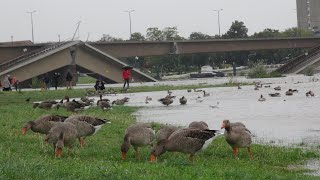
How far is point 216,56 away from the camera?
17525cm

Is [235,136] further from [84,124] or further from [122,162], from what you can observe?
[84,124]

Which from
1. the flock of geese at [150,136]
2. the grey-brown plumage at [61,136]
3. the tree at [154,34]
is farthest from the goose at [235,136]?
→ the tree at [154,34]

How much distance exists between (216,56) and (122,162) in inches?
6459

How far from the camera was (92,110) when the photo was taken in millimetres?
30188

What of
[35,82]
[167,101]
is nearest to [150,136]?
[167,101]

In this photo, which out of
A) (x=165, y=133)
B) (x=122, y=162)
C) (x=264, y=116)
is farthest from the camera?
(x=264, y=116)

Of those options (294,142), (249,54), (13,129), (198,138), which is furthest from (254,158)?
(249,54)

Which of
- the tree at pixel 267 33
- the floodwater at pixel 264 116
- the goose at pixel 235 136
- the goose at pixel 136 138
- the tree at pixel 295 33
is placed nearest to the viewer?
the goose at pixel 136 138

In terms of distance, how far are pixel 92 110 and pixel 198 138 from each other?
58.5 ft

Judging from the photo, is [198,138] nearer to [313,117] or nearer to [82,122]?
[82,122]

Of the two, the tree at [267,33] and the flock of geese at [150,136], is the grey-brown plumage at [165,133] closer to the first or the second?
the flock of geese at [150,136]

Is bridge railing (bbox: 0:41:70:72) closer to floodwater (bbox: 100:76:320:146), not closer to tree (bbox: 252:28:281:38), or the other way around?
floodwater (bbox: 100:76:320:146)

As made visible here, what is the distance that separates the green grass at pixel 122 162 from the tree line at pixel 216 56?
140346mm

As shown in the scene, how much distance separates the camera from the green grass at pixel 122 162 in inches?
387
